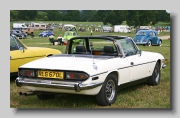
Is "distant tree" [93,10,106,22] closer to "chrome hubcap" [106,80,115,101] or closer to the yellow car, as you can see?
the yellow car

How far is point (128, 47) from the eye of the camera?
23.1 feet

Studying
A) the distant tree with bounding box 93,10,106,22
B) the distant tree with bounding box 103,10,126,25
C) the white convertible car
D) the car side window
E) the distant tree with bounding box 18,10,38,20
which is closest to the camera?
the white convertible car

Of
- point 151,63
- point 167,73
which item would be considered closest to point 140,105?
point 151,63

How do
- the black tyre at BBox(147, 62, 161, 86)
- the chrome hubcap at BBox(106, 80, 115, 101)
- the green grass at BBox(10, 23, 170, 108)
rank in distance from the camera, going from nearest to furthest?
the chrome hubcap at BBox(106, 80, 115, 101) < the green grass at BBox(10, 23, 170, 108) < the black tyre at BBox(147, 62, 161, 86)

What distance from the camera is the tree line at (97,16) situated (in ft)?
24.0

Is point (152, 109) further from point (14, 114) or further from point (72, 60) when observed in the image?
point (14, 114)

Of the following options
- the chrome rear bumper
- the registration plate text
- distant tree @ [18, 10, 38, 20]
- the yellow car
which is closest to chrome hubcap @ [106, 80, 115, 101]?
the chrome rear bumper

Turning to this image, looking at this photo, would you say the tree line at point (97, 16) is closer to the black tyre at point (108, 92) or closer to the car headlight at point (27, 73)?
the car headlight at point (27, 73)

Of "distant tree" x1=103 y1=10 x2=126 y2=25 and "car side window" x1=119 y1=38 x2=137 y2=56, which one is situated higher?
"distant tree" x1=103 y1=10 x2=126 y2=25

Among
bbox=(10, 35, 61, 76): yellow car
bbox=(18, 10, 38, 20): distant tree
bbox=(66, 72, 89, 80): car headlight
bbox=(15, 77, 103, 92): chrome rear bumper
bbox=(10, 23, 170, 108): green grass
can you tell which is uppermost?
bbox=(18, 10, 38, 20): distant tree

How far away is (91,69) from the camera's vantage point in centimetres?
546

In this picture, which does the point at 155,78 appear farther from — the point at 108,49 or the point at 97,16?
the point at 97,16

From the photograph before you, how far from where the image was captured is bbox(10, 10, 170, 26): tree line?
7.30 m

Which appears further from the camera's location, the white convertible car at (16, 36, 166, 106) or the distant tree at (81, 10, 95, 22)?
the distant tree at (81, 10, 95, 22)
